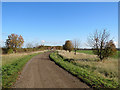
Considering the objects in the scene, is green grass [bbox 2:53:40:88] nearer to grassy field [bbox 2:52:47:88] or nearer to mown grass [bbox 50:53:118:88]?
grassy field [bbox 2:52:47:88]

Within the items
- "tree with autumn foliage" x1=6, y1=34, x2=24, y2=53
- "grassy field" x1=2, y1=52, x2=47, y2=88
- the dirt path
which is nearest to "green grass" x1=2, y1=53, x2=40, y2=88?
"grassy field" x1=2, y1=52, x2=47, y2=88

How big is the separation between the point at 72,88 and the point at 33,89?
2.12 metres

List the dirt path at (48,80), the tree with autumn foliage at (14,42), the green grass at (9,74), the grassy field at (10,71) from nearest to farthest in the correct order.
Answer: the dirt path at (48,80), the green grass at (9,74), the grassy field at (10,71), the tree with autumn foliage at (14,42)

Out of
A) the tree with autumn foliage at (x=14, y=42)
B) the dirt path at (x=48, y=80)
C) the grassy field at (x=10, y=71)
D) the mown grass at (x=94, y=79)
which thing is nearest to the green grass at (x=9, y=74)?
the grassy field at (x=10, y=71)

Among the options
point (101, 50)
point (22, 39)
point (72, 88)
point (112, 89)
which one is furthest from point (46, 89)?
point (22, 39)

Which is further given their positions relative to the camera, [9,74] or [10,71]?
[10,71]

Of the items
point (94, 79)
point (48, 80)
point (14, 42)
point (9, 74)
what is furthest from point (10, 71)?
point (14, 42)

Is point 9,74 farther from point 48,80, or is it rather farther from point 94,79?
point 94,79

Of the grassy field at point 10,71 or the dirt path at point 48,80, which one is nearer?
the dirt path at point 48,80

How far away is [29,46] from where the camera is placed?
57406 millimetres

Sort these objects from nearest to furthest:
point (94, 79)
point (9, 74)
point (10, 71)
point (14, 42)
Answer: point (94, 79) < point (9, 74) < point (10, 71) < point (14, 42)

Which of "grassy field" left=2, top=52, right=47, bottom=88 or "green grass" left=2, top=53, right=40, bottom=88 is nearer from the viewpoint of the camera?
"green grass" left=2, top=53, right=40, bottom=88

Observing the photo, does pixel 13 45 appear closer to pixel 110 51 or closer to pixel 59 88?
pixel 110 51

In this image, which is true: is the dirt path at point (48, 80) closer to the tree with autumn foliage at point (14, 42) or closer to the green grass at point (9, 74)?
the green grass at point (9, 74)
